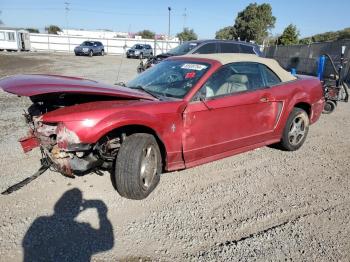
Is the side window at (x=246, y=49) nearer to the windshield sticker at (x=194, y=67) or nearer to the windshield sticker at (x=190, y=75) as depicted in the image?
the windshield sticker at (x=194, y=67)

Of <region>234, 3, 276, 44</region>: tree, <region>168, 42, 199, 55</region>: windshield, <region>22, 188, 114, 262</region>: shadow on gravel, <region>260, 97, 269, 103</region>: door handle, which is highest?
<region>234, 3, 276, 44</region>: tree

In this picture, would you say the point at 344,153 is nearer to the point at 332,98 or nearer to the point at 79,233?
the point at 332,98

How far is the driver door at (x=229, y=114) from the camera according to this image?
13.3 ft

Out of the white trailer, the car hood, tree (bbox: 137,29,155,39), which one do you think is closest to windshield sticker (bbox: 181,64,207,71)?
the car hood

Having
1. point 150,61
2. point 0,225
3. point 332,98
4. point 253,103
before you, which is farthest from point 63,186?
point 150,61

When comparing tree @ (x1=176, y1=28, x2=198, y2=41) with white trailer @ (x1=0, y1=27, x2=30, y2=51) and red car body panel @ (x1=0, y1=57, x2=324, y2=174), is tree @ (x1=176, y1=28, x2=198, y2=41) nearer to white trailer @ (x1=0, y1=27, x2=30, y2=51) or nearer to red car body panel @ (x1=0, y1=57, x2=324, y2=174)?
white trailer @ (x1=0, y1=27, x2=30, y2=51)

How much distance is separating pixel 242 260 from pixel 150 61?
11.8m

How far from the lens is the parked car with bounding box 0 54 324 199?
3.38 m

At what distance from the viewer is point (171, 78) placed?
4.55 metres

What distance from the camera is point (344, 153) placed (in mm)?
5676

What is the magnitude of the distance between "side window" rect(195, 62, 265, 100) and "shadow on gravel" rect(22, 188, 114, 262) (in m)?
1.85

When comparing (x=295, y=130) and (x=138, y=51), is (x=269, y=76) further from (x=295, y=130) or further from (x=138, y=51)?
(x=138, y=51)

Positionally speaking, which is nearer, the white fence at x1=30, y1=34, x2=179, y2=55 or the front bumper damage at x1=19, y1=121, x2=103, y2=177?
the front bumper damage at x1=19, y1=121, x2=103, y2=177

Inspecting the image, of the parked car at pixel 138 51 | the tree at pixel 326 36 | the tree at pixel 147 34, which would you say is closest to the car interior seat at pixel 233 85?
the parked car at pixel 138 51
